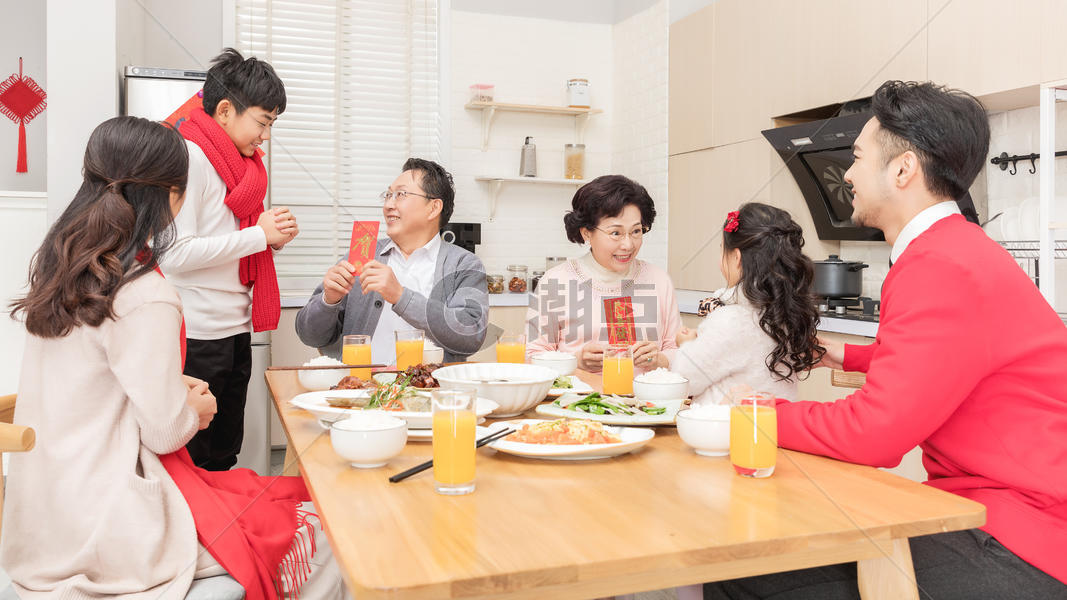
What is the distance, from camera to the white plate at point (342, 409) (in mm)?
1277

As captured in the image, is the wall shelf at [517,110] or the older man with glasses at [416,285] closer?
the older man with glasses at [416,285]

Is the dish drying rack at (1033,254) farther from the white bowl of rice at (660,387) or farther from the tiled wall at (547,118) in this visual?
the tiled wall at (547,118)

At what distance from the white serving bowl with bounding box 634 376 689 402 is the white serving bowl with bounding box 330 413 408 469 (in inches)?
21.9

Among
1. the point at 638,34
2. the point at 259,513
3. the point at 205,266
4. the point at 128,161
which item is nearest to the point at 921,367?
the point at 259,513

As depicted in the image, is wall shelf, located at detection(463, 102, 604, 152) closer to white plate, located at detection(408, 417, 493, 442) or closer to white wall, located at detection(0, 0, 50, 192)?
white wall, located at detection(0, 0, 50, 192)

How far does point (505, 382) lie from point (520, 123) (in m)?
3.52

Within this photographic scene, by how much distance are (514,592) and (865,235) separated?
2.89 metres

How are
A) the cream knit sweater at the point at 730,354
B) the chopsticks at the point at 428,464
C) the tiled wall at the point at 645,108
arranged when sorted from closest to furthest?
the chopsticks at the point at 428,464 → the cream knit sweater at the point at 730,354 → the tiled wall at the point at 645,108

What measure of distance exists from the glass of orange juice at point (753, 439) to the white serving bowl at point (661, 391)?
39 centimetres

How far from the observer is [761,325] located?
1761 millimetres

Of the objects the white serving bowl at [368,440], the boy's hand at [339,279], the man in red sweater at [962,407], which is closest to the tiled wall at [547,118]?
the boy's hand at [339,279]

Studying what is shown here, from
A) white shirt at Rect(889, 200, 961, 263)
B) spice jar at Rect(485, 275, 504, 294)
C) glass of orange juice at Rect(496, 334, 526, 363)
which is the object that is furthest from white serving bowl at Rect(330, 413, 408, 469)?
spice jar at Rect(485, 275, 504, 294)

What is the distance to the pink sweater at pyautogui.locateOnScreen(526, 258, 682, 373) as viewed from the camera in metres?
2.44

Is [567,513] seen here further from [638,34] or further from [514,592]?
[638,34]
